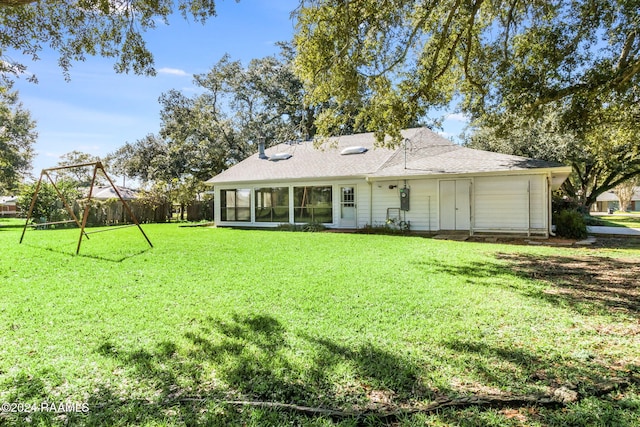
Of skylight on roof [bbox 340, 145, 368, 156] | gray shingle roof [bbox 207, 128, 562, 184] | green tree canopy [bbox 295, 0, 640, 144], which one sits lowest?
gray shingle roof [bbox 207, 128, 562, 184]

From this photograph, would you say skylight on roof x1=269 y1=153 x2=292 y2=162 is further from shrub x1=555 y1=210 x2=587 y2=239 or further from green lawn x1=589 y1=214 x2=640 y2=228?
green lawn x1=589 y1=214 x2=640 y2=228

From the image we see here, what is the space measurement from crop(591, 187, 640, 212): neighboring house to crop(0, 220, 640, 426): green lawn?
56418 millimetres

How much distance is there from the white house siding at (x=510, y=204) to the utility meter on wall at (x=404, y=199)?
2.39 meters

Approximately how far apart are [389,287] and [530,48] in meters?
7.26

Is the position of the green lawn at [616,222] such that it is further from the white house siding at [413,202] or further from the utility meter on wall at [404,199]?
the utility meter on wall at [404,199]

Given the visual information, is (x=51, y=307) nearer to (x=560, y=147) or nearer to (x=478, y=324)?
(x=478, y=324)

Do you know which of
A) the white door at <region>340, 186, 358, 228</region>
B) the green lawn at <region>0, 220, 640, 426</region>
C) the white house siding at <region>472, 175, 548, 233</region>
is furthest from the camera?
the white door at <region>340, 186, 358, 228</region>

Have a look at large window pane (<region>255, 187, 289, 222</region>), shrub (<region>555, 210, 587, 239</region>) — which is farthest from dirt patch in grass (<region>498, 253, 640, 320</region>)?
large window pane (<region>255, 187, 289, 222</region>)

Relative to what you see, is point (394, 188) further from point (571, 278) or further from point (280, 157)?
point (571, 278)

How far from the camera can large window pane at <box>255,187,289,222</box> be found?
655 inches

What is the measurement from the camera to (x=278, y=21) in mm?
9000

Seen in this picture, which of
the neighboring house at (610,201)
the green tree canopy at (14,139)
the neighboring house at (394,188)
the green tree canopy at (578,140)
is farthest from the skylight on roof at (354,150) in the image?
the neighboring house at (610,201)

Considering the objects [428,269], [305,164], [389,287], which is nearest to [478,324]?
[389,287]

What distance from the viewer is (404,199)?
13.6m
